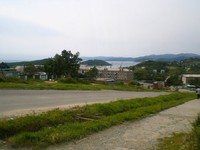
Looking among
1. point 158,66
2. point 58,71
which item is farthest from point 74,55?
point 158,66

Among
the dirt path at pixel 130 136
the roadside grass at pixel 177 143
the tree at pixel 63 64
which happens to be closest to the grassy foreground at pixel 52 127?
the dirt path at pixel 130 136

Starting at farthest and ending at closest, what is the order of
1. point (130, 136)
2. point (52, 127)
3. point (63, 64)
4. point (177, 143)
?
point (63, 64)
point (52, 127)
point (130, 136)
point (177, 143)

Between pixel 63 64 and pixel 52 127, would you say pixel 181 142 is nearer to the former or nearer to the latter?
pixel 52 127

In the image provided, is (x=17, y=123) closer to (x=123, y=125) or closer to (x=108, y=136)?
(x=108, y=136)

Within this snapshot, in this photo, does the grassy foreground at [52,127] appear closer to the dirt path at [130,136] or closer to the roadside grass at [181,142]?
the dirt path at [130,136]

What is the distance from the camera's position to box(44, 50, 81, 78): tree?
58031 mm

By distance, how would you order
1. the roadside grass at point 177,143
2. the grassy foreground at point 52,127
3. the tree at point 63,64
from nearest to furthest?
1. the roadside grass at point 177,143
2. the grassy foreground at point 52,127
3. the tree at point 63,64

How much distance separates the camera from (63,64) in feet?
190

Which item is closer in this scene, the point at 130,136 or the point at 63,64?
the point at 130,136

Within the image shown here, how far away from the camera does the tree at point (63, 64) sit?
2285 inches

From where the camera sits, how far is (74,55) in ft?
195

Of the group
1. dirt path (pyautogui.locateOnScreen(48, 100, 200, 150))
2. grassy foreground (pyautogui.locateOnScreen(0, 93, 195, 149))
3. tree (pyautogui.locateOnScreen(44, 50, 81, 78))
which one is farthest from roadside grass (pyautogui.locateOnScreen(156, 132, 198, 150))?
tree (pyautogui.locateOnScreen(44, 50, 81, 78))

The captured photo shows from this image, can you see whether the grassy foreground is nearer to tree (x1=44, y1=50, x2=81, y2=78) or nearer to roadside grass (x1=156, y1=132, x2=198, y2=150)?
roadside grass (x1=156, y1=132, x2=198, y2=150)

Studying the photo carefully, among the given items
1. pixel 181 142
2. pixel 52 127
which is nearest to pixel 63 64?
pixel 52 127
